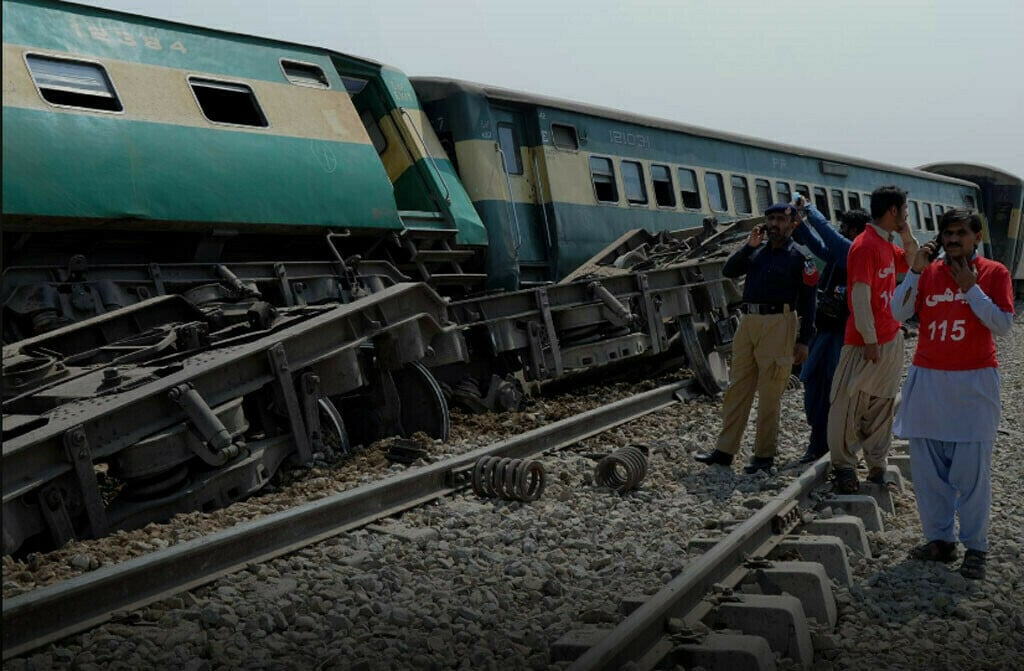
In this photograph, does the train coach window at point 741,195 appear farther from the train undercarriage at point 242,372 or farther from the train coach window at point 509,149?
the train undercarriage at point 242,372

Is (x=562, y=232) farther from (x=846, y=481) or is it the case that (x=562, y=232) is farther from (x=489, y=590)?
(x=489, y=590)

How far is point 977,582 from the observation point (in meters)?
4.97

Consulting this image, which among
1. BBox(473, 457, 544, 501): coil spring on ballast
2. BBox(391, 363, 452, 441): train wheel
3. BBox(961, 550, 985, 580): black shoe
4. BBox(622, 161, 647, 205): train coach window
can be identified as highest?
BBox(622, 161, 647, 205): train coach window

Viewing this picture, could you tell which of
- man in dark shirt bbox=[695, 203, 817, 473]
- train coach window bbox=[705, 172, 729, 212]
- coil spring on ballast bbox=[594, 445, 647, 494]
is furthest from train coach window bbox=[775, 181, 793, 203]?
coil spring on ballast bbox=[594, 445, 647, 494]

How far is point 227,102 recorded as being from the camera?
9.29 m

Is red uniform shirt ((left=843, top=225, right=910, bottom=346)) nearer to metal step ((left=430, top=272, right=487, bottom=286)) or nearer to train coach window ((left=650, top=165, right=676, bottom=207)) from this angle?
metal step ((left=430, top=272, right=487, bottom=286))

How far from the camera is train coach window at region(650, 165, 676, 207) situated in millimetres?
14773

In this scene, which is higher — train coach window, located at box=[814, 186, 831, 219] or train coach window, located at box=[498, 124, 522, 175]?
train coach window, located at box=[498, 124, 522, 175]

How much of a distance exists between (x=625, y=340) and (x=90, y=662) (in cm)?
819

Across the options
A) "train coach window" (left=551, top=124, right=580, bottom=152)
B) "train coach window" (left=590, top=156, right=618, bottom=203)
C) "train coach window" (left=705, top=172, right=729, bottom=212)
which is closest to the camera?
"train coach window" (left=551, top=124, right=580, bottom=152)

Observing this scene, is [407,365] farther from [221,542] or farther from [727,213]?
[727,213]

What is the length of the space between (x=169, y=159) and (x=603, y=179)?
6.55 metres

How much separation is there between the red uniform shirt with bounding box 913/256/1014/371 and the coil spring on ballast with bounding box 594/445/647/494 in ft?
6.80

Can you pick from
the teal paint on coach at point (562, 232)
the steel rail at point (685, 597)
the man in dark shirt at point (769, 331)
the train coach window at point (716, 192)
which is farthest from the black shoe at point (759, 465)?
the train coach window at point (716, 192)
